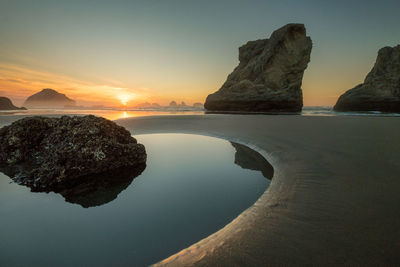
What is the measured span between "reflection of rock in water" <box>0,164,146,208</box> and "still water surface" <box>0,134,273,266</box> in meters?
0.07

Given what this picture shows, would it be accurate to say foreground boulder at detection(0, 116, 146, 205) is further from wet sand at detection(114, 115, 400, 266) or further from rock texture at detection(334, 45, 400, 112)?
rock texture at detection(334, 45, 400, 112)

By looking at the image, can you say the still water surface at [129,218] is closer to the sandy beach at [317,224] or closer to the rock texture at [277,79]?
the sandy beach at [317,224]

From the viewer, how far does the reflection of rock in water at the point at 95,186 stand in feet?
6.26

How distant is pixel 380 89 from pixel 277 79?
15.1 metres

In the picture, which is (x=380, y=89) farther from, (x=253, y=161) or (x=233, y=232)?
(x=233, y=232)

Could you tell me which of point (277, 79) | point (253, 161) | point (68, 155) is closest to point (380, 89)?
point (277, 79)

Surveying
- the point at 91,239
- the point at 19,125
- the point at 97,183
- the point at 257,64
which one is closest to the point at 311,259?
the point at 91,239

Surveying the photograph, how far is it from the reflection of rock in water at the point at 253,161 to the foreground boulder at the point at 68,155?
1.85 m

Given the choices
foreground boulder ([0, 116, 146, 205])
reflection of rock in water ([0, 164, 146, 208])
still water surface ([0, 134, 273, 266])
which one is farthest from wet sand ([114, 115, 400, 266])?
foreground boulder ([0, 116, 146, 205])

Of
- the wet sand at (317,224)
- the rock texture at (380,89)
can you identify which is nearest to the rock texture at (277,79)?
the rock texture at (380,89)

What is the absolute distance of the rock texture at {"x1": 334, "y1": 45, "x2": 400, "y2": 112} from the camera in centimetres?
2586

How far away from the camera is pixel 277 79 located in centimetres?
3169

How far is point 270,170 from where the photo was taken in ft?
9.18

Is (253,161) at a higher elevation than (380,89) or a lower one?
lower
